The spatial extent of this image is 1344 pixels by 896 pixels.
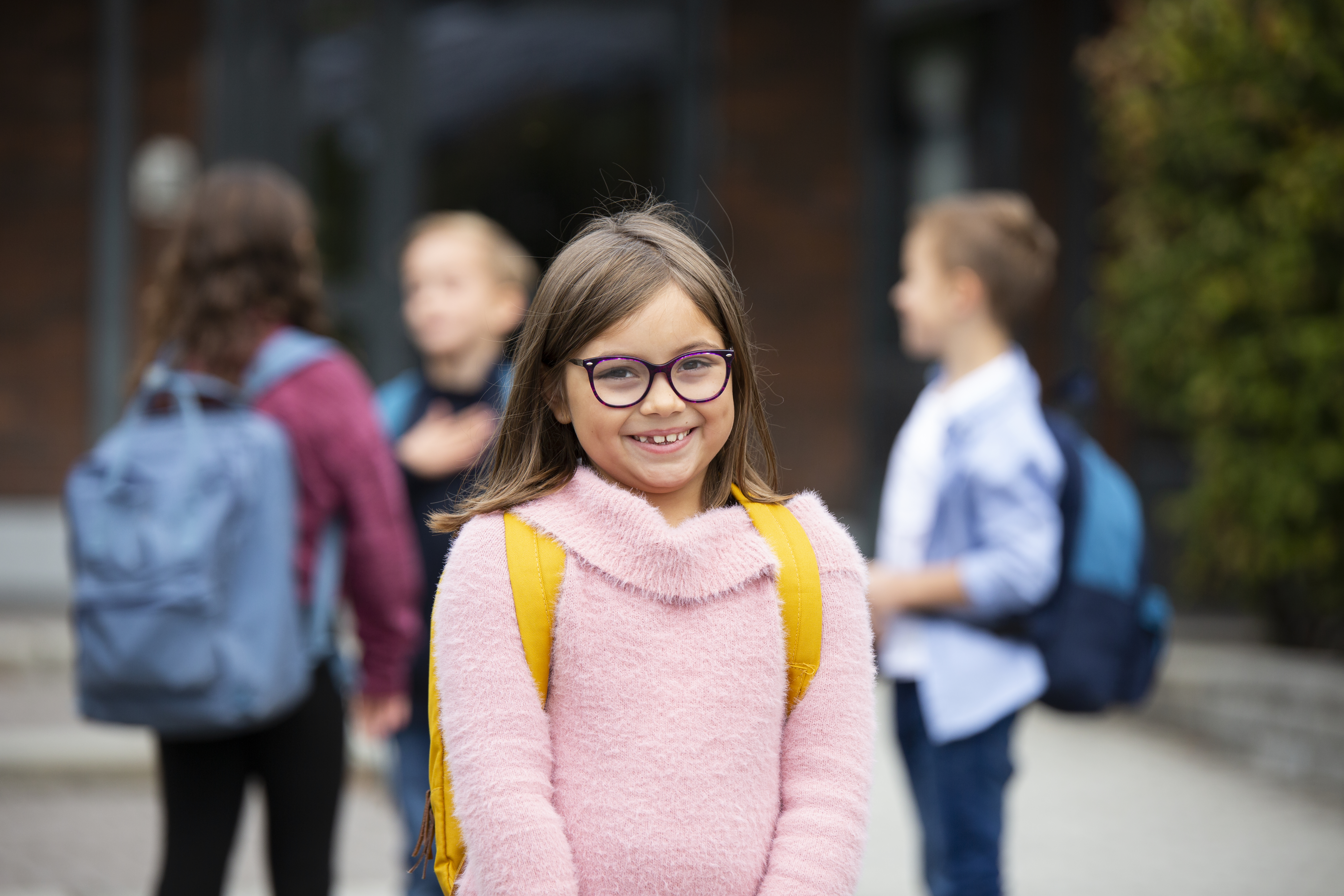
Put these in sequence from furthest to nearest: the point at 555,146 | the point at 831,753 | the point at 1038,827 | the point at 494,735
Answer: the point at 555,146, the point at 1038,827, the point at 831,753, the point at 494,735

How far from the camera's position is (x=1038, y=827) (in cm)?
495

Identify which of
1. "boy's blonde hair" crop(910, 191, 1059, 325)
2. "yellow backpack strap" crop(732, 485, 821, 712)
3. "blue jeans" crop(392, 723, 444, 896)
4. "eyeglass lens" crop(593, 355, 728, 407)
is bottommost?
"blue jeans" crop(392, 723, 444, 896)

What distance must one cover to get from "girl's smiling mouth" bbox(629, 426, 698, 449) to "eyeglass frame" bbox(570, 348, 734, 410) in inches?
1.8

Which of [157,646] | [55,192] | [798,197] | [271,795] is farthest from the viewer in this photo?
[798,197]

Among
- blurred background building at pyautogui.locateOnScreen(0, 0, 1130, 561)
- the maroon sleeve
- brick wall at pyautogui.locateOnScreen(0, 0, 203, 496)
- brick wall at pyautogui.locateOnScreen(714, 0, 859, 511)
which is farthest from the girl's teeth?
brick wall at pyautogui.locateOnScreen(0, 0, 203, 496)

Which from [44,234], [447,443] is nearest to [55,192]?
[44,234]

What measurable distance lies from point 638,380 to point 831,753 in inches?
20.8

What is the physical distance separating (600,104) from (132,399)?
6215mm

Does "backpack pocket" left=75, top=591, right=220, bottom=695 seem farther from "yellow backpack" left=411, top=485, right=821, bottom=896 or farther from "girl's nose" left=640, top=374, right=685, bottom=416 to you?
"girl's nose" left=640, top=374, right=685, bottom=416

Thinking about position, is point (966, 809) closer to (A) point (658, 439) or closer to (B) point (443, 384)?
(A) point (658, 439)

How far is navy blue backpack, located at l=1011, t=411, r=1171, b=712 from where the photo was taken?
113 inches

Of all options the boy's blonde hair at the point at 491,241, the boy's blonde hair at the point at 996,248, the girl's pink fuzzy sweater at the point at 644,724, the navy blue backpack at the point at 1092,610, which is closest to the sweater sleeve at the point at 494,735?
the girl's pink fuzzy sweater at the point at 644,724

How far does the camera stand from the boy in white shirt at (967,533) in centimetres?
284

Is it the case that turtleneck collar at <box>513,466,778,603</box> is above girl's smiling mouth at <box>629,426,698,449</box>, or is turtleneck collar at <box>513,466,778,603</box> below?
below
